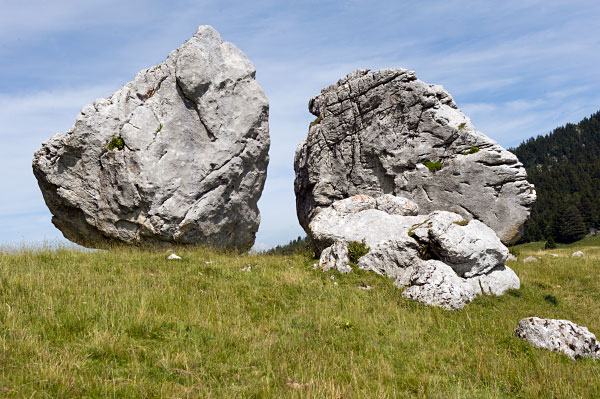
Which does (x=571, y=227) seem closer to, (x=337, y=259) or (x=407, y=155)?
(x=407, y=155)

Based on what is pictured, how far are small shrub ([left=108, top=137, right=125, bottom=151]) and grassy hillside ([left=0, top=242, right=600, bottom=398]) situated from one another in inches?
275

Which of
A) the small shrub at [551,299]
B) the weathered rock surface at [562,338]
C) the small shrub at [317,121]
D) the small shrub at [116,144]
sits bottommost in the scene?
the small shrub at [551,299]

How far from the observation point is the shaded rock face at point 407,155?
78.6 feet

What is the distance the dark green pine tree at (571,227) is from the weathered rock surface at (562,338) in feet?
376

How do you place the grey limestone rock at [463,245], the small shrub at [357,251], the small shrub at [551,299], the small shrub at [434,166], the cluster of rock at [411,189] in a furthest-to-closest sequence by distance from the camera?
the small shrub at [434,166], the small shrub at [357,251], the cluster of rock at [411,189], the grey limestone rock at [463,245], the small shrub at [551,299]

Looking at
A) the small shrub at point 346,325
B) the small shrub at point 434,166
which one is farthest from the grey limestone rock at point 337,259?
the small shrub at point 434,166

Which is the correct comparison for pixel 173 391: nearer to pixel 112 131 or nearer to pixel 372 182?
pixel 112 131

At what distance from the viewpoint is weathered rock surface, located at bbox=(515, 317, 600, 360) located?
10.2m

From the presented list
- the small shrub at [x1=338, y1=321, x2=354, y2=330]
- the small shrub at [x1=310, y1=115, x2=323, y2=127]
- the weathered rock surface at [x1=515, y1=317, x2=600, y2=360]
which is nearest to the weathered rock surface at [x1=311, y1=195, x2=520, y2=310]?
the weathered rock surface at [x1=515, y1=317, x2=600, y2=360]

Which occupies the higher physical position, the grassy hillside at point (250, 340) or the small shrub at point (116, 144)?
the small shrub at point (116, 144)

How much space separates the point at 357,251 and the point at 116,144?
12761 millimetres

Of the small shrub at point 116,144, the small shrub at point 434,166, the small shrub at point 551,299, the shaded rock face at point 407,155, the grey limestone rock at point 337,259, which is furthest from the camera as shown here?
the small shrub at point 434,166

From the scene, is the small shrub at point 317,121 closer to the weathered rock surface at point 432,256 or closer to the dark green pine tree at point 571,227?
the weathered rock surface at point 432,256

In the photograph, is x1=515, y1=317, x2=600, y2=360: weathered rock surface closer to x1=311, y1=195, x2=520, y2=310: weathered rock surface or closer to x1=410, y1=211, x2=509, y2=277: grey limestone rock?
x1=311, y1=195, x2=520, y2=310: weathered rock surface
